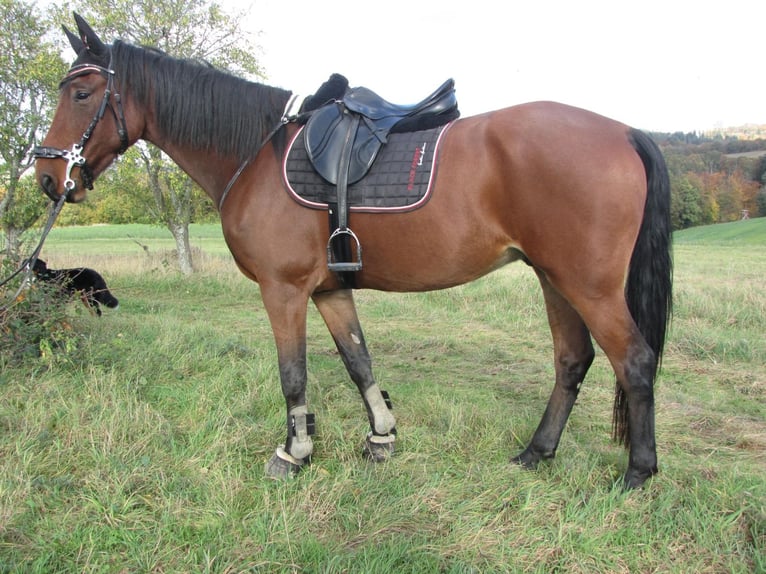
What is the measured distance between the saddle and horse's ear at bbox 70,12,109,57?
1.26 meters

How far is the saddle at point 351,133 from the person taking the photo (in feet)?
8.77

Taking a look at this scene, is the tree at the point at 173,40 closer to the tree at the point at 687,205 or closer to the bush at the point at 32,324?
the bush at the point at 32,324

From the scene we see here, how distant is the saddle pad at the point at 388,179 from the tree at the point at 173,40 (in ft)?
30.5

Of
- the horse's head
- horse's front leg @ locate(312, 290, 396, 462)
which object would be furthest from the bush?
horse's front leg @ locate(312, 290, 396, 462)

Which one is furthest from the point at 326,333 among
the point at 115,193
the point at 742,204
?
the point at 742,204

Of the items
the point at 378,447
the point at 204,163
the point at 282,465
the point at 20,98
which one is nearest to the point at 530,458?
the point at 378,447

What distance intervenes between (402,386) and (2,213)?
28.6ft

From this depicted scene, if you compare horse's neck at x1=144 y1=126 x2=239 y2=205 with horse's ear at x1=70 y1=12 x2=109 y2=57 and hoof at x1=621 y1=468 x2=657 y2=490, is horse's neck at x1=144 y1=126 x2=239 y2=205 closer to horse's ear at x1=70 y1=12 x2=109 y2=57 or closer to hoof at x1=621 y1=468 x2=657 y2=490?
horse's ear at x1=70 y1=12 x2=109 y2=57

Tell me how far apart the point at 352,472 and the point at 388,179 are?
1626 mm

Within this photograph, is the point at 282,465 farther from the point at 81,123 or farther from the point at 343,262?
the point at 81,123

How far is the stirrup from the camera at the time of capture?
2676 millimetres

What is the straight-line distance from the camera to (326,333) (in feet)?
21.4

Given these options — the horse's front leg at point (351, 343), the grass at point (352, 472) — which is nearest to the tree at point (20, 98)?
the grass at point (352, 472)

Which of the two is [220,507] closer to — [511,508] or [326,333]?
[511,508]
